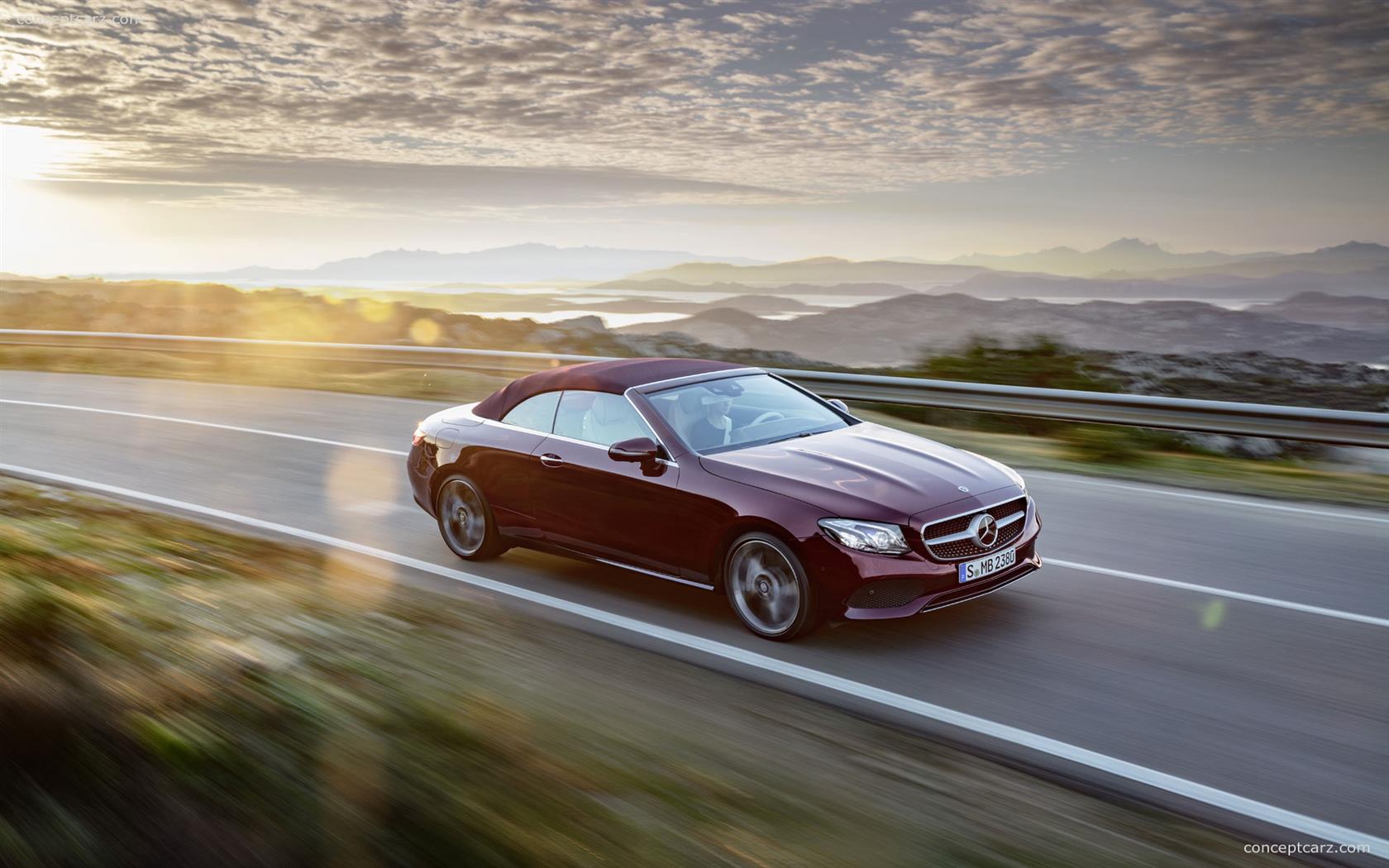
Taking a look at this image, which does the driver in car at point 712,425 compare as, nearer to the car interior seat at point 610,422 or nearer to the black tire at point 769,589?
the car interior seat at point 610,422

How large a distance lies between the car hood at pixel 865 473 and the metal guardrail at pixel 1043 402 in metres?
5.56

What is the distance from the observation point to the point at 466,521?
8.15 m

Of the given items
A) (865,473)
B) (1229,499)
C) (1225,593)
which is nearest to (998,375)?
(1229,499)

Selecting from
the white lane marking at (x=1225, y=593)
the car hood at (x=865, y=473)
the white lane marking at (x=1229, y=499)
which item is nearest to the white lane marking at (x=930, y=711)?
the car hood at (x=865, y=473)

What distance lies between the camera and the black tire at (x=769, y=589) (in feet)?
20.2

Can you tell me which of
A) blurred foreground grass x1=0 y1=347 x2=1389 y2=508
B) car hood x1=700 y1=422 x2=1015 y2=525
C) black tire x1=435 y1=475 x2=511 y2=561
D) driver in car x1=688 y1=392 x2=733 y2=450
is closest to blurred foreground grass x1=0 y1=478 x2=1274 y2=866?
car hood x1=700 y1=422 x2=1015 y2=525

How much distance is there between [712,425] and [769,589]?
3.93 feet

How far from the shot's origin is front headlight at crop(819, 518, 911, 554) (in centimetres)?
598

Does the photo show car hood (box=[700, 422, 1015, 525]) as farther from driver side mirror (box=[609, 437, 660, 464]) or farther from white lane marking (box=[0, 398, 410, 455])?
white lane marking (box=[0, 398, 410, 455])

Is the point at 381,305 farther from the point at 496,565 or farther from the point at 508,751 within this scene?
the point at 508,751

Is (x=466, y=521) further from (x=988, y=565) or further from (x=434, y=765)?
(x=434, y=765)

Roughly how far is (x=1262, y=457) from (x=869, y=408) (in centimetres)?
483

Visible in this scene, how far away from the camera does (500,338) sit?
26594 millimetres

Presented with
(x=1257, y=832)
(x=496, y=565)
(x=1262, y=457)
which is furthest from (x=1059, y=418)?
(x=1257, y=832)
